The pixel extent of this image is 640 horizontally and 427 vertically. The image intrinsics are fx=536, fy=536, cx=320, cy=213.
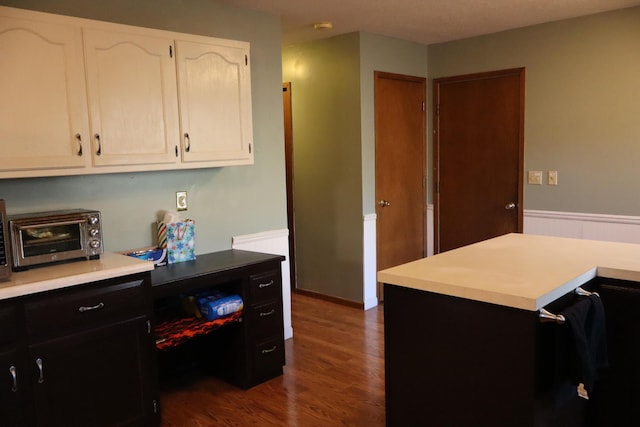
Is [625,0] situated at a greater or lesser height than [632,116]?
greater

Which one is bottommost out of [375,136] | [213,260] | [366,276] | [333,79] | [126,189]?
[366,276]

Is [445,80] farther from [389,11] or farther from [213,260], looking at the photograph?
[213,260]

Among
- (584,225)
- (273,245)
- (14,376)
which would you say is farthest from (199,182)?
(584,225)

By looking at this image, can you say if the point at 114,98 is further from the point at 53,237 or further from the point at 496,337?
the point at 496,337

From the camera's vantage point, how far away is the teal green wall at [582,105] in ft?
13.2

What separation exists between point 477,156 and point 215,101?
8.96 feet

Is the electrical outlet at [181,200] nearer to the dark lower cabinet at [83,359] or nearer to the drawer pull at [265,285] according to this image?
the drawer pull at [265,285]

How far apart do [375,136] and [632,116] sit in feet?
6.44

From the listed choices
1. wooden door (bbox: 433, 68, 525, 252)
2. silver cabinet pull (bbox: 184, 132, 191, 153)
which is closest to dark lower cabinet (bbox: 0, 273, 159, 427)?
silver cabinet pull (bbox: 184, 132, 191, 153)

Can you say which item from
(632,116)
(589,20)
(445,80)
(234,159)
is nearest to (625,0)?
(589,20)

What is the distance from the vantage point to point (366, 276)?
470 centimetres

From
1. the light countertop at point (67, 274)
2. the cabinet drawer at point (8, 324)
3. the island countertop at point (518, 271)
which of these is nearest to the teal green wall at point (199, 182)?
the light countertop at point (67, 274)

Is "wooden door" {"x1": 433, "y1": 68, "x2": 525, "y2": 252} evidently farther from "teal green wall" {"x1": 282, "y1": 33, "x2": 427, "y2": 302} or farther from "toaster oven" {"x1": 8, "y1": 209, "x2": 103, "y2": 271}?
"toaster oven" {"x1": 8, "y1": 209, "x2": 103, "y2": 271}

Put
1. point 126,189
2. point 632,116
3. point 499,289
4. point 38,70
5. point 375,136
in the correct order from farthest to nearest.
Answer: point 375,136 < point 632,116 < point 126,189 < point 38,70 < point 499,289
